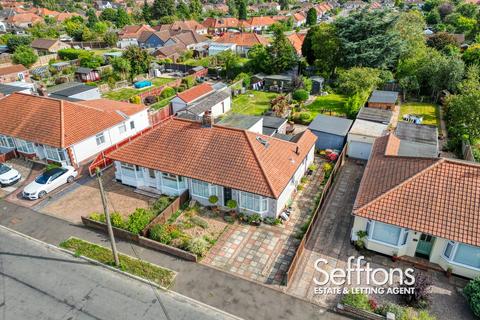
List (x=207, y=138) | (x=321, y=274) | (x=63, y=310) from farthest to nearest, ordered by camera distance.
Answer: (x=207, y=138) → (x=321, y=274) → (x=63, y=310)

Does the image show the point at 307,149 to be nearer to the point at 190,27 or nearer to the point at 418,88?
the point at 418,88

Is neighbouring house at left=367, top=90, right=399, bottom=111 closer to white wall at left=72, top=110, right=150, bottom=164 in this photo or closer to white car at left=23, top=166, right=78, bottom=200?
white wall at left=72, top=110, right=150, bottom=164

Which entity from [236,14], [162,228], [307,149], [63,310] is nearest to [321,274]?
[162,228]

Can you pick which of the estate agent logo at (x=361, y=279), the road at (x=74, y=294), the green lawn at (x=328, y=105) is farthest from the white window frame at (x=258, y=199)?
the green lawn at (x=328, y=105)

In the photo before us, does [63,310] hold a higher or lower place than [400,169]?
lower

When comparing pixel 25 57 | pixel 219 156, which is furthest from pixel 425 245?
pixel 25 57
